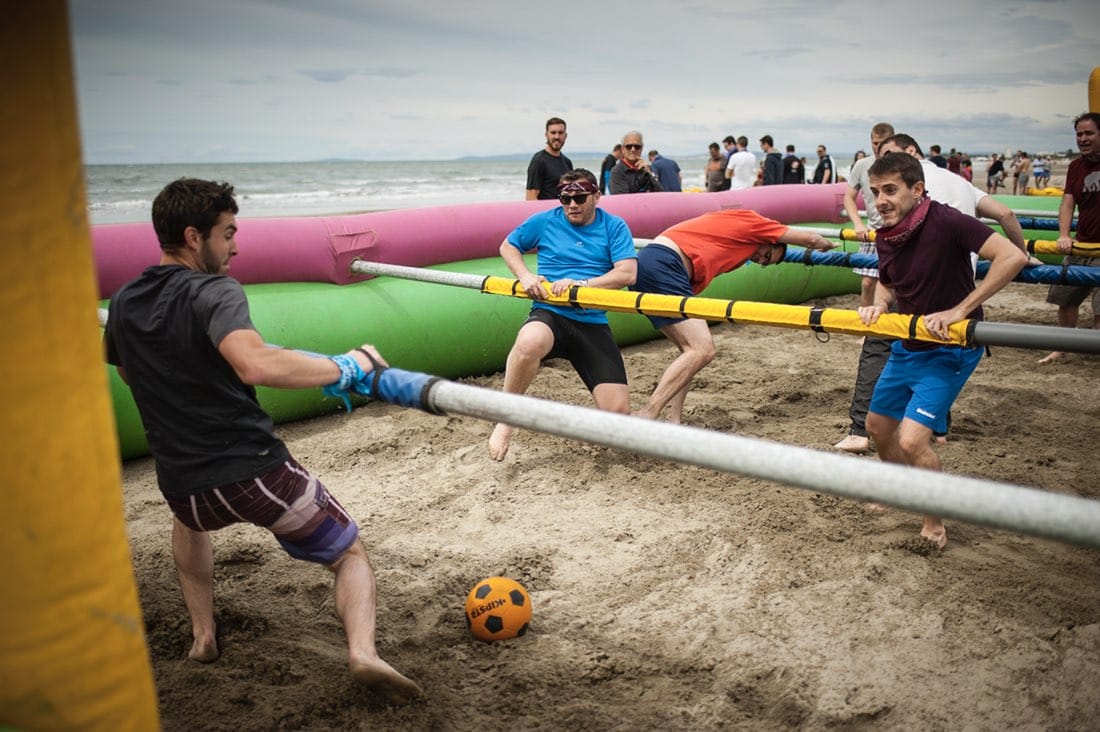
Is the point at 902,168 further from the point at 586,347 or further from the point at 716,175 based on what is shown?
the point at 716,175

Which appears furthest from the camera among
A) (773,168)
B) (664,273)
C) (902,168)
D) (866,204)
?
(773,168)

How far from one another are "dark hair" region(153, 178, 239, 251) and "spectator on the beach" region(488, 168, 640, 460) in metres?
2.08

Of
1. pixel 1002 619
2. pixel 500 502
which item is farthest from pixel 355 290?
pixel 1002 619

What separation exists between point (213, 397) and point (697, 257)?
10.4 feet

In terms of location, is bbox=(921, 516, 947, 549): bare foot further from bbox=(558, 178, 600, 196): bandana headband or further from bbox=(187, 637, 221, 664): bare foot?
bbox=(187, 637, 221, 664): bare foot

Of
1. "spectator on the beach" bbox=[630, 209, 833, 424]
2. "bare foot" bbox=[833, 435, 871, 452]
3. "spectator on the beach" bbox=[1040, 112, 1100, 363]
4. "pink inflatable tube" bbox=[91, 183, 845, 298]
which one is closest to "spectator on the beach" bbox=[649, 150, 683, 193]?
"pink inflatable tube" bbox=[91, 183, 845, 298]

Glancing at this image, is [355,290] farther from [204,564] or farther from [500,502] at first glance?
[204,564]

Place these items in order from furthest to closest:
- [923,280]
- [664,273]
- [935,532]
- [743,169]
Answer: [743,169], [664,273], [935,532], [923,280]

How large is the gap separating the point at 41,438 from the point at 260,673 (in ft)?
5.65

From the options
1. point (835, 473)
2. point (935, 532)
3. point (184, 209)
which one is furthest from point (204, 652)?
point (935, 532)

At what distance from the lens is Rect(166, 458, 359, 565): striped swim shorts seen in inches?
92.8

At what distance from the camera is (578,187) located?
449 cm

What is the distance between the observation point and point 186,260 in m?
2.31

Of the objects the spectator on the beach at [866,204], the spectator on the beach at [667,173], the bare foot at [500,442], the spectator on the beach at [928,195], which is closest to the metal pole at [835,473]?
the bare foot at [500,442]
